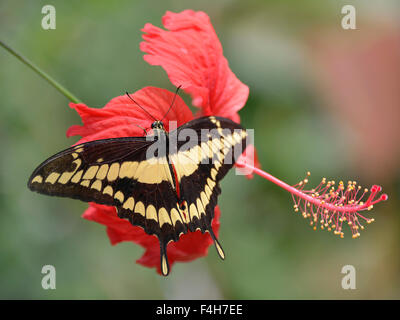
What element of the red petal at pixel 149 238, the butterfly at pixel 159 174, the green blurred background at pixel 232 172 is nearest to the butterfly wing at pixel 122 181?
the butterfly at pixel 159 174

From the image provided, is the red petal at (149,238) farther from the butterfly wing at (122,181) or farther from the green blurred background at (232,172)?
the green blurred background at (232,172)

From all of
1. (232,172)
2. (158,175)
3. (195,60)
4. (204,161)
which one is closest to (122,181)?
(158,175)

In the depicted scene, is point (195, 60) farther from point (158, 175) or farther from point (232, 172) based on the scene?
point (232, 172)

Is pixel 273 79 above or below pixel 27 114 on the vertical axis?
above
